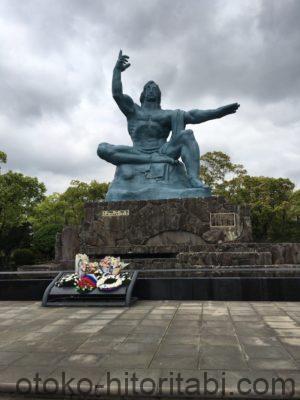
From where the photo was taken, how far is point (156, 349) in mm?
4066

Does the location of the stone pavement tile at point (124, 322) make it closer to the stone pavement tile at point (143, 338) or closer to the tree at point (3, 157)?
the stone pavement tile at point (143, 338)

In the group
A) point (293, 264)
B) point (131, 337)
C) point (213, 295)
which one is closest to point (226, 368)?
point (131, 337)

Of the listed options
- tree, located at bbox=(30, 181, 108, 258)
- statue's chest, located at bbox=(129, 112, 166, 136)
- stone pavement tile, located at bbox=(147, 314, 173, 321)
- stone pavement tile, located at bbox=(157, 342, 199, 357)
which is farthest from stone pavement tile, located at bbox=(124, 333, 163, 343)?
tree, located at bbox=(30, 181, 108, 258)

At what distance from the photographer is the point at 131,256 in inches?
442

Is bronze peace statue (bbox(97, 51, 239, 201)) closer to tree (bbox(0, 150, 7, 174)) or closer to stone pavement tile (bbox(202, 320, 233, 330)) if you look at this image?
stone pavement tile (bbox(202, 320, 233, 330))

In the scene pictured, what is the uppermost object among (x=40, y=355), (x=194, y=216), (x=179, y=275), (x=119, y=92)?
(x=119, y=92)

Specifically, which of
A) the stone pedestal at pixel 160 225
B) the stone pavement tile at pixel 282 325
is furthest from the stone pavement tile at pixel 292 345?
the stone pedestal at pixel 160 225

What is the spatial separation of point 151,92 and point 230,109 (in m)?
2.80

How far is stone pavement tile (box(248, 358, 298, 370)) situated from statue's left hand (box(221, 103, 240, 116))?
9909 mm

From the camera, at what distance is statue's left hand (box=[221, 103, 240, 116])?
1240 cm

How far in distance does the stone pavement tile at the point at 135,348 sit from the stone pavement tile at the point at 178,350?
9 centimetres

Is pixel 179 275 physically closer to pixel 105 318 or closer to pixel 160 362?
pixel 105 318

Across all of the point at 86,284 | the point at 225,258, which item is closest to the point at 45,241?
the point at 225,258

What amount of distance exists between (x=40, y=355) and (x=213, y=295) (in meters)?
4.13
